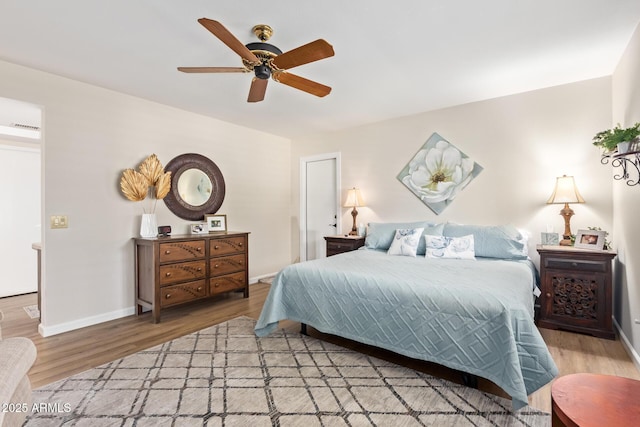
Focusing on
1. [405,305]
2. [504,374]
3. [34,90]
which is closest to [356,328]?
[405,305]

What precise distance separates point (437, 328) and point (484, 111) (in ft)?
9.56

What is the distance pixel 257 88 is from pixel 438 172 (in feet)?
8.53

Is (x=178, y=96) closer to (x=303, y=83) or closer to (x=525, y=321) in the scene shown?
(x=303, y=83)

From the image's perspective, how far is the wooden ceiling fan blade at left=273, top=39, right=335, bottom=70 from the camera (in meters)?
1.93

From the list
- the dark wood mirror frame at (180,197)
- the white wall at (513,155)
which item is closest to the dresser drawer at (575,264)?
the white wall at (513,155)

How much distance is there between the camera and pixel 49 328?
2.94 meters

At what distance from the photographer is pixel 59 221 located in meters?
3.02

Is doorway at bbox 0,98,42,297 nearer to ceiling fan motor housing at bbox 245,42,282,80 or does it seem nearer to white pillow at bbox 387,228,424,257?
ceiling fan motor housing at bbox 245,42,282,80

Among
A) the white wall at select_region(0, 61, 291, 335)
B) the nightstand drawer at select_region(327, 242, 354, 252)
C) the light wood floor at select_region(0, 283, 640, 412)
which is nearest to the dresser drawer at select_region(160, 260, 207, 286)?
the light wood floor at select_region(0, 283, 640, 412)

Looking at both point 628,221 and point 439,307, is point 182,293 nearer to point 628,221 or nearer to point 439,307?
point 439,307

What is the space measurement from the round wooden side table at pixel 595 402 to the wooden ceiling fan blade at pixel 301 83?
2.33 meters

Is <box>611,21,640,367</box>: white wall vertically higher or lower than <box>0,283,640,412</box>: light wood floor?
higher

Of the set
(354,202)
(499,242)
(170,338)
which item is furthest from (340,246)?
(170,338)

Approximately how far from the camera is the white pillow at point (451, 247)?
128 inches
